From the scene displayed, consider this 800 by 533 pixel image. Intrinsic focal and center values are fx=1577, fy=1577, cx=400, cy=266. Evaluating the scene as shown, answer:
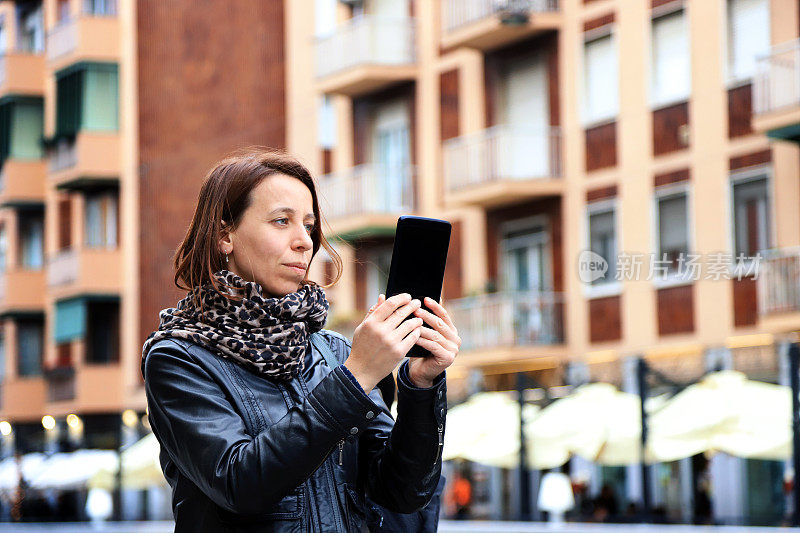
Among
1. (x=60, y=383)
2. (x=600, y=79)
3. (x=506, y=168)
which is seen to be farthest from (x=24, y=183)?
(x=600, y=79)

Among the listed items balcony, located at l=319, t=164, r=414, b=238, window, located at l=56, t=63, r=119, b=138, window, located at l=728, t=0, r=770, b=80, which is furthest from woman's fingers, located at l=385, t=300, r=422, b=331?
window, located at l=56, t=63, r=119, b=138

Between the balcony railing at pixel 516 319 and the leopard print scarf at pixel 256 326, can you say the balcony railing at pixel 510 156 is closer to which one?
the balcony railing at pixel 516 319

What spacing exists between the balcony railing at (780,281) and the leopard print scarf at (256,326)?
65.1 feet

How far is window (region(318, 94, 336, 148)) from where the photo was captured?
1312 inches

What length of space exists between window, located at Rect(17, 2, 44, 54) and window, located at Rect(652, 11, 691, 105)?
75.5ft

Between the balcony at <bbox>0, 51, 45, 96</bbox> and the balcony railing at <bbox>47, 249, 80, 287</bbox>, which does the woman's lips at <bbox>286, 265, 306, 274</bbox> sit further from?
the balcony at <bbox>0, 51, 45, 96</bbox>

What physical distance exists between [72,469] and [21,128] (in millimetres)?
16705

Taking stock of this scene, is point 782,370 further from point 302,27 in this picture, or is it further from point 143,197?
point 143,197

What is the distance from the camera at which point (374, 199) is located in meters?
30.8

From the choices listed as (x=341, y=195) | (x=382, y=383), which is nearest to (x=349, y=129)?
(x=341, y=195)

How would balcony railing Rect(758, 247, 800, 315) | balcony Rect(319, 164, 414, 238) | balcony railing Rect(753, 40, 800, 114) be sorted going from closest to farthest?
balcony railing Rect(758, 247, 800, 315) < balcony railing Rect(753, 40, 800, 114) < balcony Rect(319, 164, 414, 238)

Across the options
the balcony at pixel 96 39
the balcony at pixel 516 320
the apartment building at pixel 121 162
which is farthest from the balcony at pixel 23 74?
the balcony at pixel 516 320

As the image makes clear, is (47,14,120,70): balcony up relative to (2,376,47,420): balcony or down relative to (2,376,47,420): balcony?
up

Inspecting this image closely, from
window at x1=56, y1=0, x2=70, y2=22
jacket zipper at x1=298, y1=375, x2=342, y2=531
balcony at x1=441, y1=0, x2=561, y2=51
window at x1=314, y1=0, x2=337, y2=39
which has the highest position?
window at x1=56, y1=0, x2=70, y2=22
